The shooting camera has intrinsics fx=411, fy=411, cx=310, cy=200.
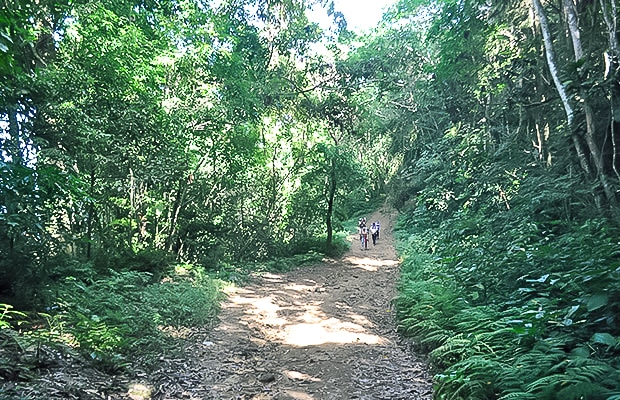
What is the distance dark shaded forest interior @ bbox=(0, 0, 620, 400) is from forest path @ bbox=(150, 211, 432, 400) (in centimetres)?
28

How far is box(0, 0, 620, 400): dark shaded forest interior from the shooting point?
444 centimetres

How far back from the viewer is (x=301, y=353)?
6.18 m

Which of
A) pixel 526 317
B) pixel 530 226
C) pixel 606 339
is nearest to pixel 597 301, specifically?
pixel 606 339

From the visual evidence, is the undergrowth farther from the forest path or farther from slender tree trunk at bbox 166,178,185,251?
slender tree trunk at bbox 166,178,185,251

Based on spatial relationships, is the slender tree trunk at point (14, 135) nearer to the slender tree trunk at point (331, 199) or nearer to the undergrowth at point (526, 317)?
the undergrowth at point (526, 317)

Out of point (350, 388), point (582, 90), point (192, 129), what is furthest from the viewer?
point (192, 129)

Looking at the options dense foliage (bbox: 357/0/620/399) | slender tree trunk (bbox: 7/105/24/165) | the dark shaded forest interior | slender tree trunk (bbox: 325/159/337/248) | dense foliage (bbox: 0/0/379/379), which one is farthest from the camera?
slender tree trunk (bbox: 325/159/337/248)

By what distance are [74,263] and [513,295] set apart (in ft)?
22.5

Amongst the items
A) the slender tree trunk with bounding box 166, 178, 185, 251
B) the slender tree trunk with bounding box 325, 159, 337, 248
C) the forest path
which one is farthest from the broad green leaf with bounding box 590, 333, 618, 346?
the slender tree trunk with bounding box 325, 159, 337, 248

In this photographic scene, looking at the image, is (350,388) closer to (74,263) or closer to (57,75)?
(74,263)

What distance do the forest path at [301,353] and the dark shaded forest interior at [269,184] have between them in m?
0.28

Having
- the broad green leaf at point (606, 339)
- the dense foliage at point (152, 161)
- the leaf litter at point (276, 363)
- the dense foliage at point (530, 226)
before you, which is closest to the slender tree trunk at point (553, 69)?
the dense foliage at point (530, 226)

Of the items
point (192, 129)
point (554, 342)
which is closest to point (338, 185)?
point (192, 129)

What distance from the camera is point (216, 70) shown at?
463 inches
